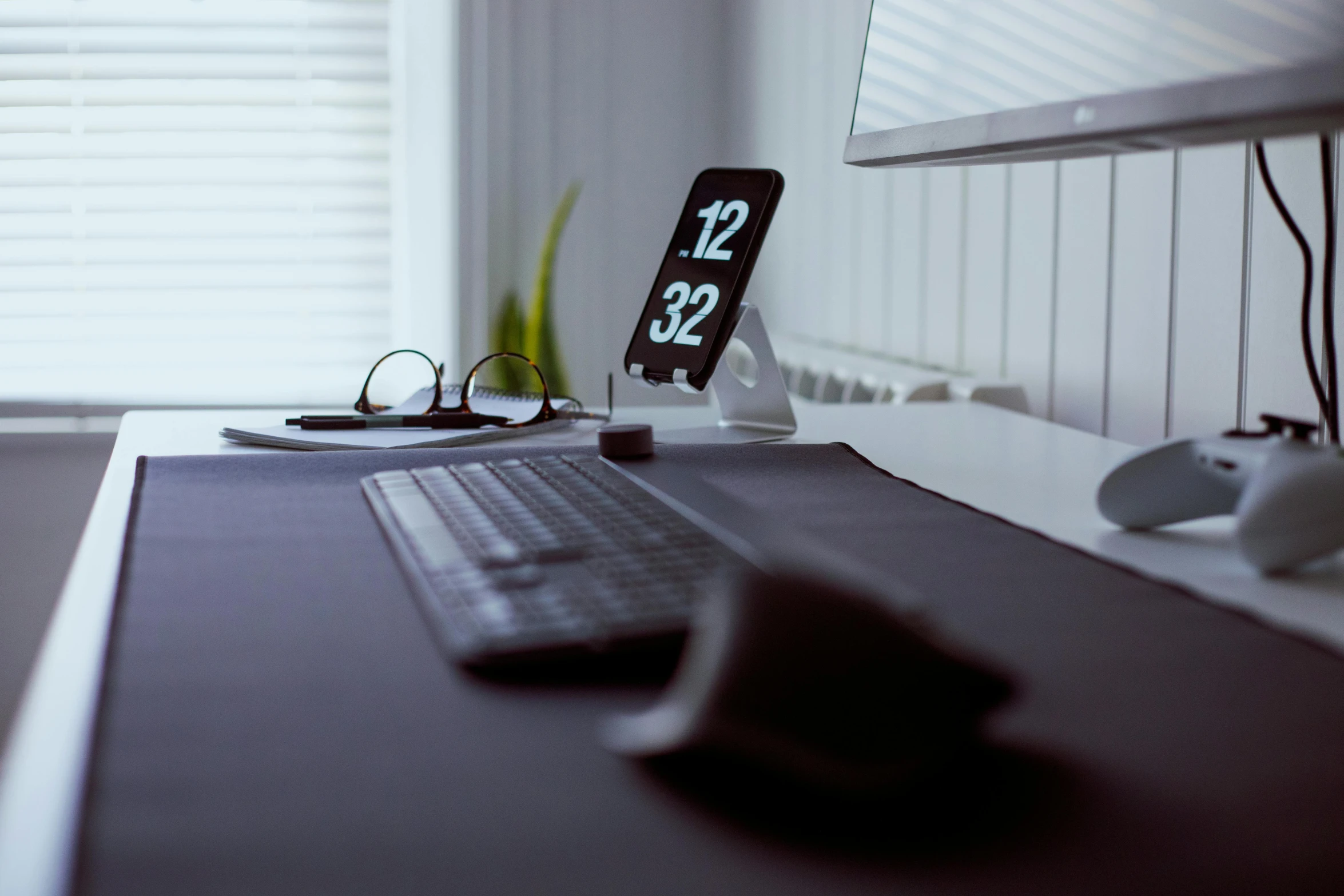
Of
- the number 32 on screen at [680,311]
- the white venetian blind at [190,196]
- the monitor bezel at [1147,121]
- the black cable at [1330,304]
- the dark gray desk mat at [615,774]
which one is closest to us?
the dark gray desk mat at [615,774]

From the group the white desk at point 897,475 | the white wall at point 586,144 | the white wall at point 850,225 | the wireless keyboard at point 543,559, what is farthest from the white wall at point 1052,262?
the wireless keyboard at point 543,559

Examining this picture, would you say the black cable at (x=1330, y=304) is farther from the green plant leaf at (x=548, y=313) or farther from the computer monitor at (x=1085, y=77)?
the green plant leaf at (x=548, y=313)

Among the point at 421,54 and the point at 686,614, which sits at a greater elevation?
the point at 421,54

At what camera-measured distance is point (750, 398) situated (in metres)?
1.30

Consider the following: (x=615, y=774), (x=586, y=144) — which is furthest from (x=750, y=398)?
(x=586, y=144)

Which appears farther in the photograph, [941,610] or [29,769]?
[941,610]

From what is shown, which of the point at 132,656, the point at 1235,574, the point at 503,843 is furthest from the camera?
the point at 1235,574

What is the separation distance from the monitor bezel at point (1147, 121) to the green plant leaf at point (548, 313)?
1696 millimetres

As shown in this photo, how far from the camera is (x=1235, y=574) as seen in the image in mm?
702

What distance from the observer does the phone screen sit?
1.24 metres

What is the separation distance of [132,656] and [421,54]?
2.45 metres

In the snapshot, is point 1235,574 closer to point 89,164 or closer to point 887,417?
point 887,417

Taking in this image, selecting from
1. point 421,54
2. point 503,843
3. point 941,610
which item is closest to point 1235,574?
point 941,610

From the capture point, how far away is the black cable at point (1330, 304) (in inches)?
37.7
